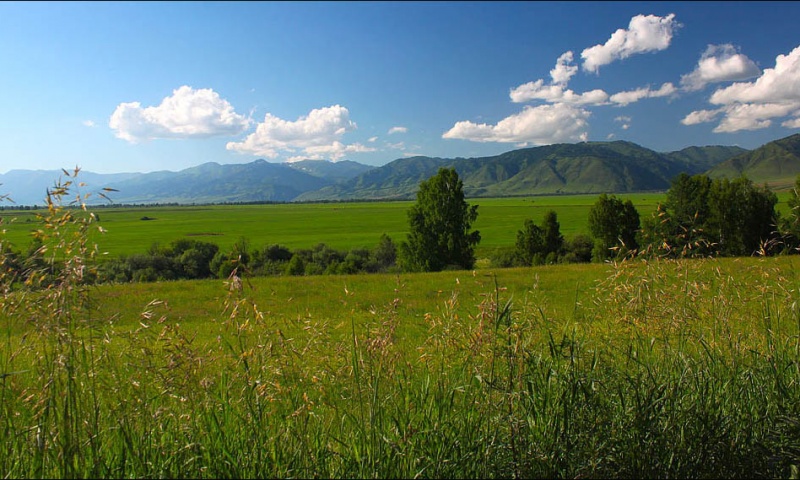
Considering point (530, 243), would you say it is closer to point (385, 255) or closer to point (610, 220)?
point (610, 220)

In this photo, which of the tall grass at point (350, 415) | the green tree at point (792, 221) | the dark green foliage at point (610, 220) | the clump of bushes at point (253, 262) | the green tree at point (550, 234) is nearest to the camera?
the tall grass at point (350, 415)

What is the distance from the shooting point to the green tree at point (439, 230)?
4597 centimetres

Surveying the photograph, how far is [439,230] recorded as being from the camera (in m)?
46.3

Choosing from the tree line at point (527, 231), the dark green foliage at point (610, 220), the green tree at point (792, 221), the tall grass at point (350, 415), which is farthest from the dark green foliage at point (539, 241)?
the tall grass at point (350, 415)

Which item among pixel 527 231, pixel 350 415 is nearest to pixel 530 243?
pixel 527 231

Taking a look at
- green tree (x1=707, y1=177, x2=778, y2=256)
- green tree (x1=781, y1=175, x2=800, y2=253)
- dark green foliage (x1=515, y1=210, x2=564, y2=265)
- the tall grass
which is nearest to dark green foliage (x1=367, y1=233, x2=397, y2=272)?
dark green foliage (x1=515, y1=210, x2=564, y2=265)

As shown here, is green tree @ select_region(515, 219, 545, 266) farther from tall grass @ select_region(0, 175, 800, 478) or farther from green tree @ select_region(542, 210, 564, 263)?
tall grass @ select_region(0, 175, 800, 478)

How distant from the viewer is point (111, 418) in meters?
3.73

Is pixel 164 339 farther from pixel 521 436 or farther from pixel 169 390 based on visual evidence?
pixel 521 436

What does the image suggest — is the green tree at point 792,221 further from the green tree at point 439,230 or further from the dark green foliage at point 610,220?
the dark green foliage at point 610,220

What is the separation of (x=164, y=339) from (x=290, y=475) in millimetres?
1335

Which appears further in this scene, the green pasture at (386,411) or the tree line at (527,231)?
the tree line at (527,231)

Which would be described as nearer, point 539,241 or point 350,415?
point 350,415

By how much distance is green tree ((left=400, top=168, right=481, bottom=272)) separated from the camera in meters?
46.0
